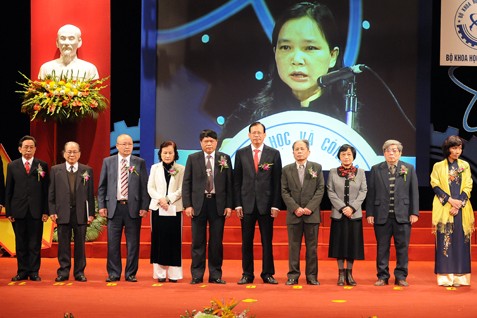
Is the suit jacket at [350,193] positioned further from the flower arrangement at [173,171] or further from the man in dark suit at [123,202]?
the man in dark suit at [123,202]

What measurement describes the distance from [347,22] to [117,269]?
15.5ft

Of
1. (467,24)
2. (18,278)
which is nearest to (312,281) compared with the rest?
(18,278)

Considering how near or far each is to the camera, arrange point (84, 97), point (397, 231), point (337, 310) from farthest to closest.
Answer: point (84, 97)
point (397, 231)
point (337, 310)

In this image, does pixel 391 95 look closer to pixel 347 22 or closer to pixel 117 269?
pixel 347 22

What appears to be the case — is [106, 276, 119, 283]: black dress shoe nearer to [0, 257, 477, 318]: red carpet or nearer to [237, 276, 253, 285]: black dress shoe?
[0, 257, 477, 318]: red carpet

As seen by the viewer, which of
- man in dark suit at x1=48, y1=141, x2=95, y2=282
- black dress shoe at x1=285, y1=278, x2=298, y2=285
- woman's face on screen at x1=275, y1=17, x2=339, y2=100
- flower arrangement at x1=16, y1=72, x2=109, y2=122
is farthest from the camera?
woman's face on screen at x1=275, y1=17, x2=339, y2=100

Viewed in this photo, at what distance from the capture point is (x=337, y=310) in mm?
6031

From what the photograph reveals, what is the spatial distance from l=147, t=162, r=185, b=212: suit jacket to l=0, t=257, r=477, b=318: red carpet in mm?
735

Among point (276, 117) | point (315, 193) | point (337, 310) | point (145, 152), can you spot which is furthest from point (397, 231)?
point (145, 152)

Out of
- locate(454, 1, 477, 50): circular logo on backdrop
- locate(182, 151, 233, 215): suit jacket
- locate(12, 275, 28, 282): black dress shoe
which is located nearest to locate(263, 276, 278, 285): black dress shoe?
locate(182, 151, 233, 215): suit jacket

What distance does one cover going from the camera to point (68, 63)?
992cm

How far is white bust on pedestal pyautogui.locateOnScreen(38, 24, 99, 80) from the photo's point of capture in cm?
984

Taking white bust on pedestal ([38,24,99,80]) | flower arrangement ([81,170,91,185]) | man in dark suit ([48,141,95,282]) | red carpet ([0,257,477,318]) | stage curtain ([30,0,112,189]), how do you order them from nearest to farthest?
1. red carpet ([0,257,477,318])
2. man in dark suit ([48,141,95,282])
3. flower arrangement ([81,170,91,185])
4. white bust on pedestal ([38,24,99,80])
5. stage curtain ([30,0,112,189])

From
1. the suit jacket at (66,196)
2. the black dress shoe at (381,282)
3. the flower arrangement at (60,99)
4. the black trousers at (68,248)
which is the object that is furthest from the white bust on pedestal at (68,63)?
the black dress shoe at (381,282)
